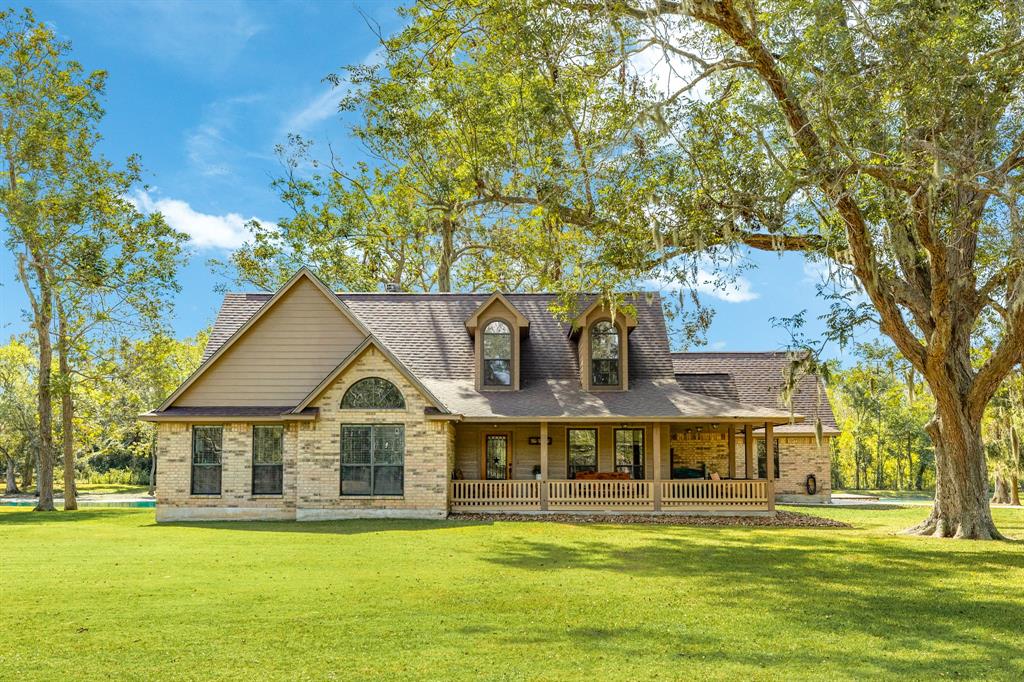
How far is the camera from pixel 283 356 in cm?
2164

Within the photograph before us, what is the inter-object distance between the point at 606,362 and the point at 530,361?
2429mm

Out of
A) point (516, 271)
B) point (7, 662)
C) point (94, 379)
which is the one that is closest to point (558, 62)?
point (7, 662)

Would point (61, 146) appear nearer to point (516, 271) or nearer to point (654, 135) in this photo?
point (516, 271)

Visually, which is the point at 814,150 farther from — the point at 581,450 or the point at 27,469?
the point at 27,469

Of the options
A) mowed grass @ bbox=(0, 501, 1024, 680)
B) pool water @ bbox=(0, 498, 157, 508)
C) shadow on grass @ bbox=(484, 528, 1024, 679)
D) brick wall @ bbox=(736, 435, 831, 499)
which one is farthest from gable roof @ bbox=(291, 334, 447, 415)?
pool water @ bbox=(0, 498, 157, 508)

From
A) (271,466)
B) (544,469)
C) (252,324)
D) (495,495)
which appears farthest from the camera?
(495,495)

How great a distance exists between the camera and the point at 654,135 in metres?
15.7

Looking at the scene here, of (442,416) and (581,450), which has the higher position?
(442,416)

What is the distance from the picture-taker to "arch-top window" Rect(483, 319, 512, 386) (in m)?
23.7

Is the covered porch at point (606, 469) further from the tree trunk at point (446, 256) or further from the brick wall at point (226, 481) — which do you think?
the tree trunk at point (446, 256)


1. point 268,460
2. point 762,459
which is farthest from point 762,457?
point 268,460

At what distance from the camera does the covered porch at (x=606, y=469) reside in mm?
21844

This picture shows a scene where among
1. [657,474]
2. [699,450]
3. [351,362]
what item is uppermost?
[351,362]

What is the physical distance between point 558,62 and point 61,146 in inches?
742
